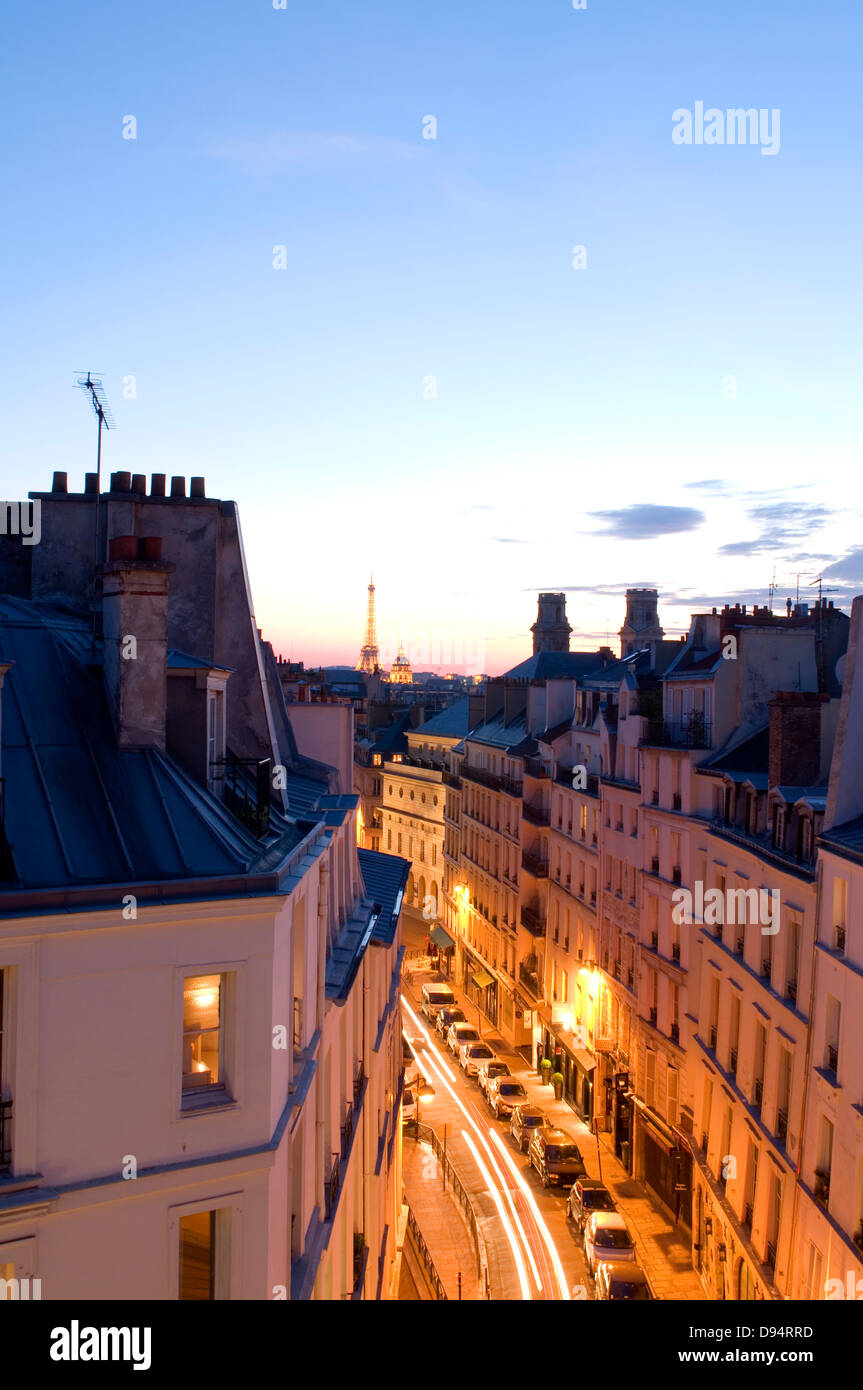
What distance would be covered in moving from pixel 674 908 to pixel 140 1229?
1233 inches

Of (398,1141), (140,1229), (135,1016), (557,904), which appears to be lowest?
(398,1141)

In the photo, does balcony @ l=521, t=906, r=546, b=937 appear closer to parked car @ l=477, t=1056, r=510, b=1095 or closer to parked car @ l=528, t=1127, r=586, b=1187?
parked car @ l=477, t=1056, r=510, b=1095

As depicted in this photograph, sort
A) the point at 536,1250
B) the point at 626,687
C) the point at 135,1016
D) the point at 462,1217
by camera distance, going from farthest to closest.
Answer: the point at 626,687 → the point at 462,1217 → the point at 536,1250 → the point at 135,1016

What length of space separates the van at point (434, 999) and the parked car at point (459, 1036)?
18.8ft

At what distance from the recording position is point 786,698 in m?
31.5

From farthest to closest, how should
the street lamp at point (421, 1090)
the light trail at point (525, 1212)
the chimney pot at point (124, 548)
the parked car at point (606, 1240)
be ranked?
the street lamp at point (421, 1090)
the light trail at point (525, 1212)
the parked car at point (606, 1240)
the chimney pot at point (124, 548)

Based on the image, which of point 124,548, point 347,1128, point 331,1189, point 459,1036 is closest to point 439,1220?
point 459,1036

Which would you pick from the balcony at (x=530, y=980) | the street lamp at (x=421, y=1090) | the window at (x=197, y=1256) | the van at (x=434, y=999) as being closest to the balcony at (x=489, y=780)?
the balcony at (x=530, y=980)

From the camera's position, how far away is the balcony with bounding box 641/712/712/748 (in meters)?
39.6

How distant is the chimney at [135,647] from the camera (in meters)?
14.0

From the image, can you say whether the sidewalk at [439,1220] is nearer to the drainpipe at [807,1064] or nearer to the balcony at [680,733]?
the drainpipe at [807,1064]
